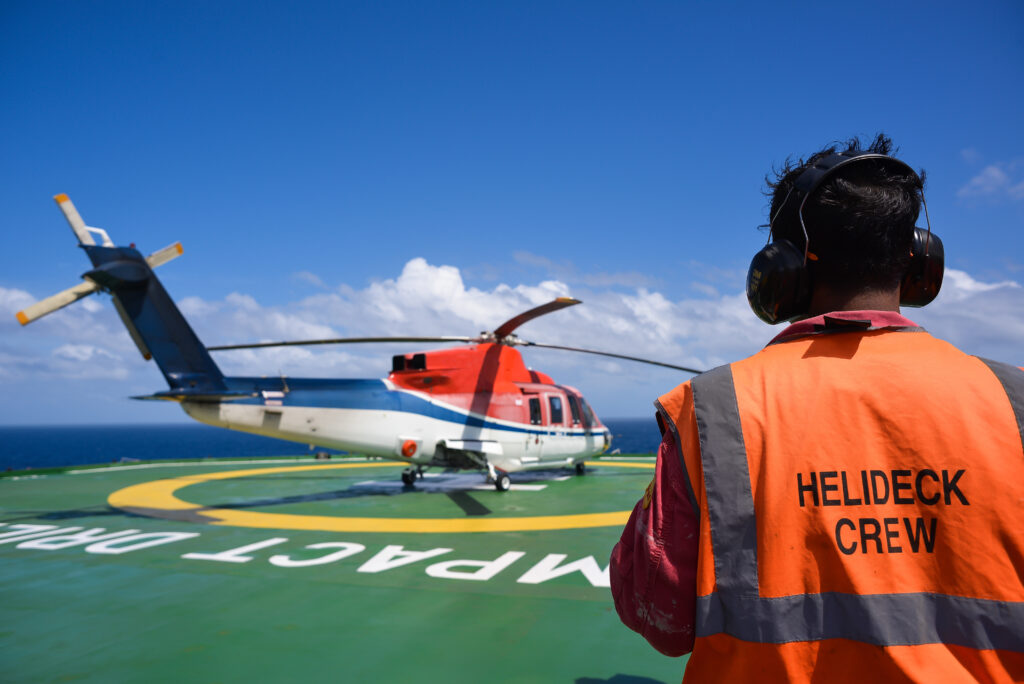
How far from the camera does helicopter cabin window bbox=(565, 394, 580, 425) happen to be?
14886mm

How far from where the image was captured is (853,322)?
1.44m

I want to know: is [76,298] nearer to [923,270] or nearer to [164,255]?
[164,255]

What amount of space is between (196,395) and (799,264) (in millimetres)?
10875

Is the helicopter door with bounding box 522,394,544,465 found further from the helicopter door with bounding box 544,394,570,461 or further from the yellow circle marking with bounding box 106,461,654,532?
the yellow circle marking with bounding box 106,461,654,532

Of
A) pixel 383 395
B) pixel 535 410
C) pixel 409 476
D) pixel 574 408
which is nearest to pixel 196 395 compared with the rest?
pixel 383 395

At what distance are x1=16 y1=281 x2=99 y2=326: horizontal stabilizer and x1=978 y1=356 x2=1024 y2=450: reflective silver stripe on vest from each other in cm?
1072

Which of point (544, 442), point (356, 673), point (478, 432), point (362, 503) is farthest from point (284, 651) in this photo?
point (544, 442)

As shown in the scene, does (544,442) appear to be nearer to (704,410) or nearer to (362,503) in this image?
(362,503)

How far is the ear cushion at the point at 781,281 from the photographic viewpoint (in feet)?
5.37

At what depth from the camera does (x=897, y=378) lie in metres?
1.35

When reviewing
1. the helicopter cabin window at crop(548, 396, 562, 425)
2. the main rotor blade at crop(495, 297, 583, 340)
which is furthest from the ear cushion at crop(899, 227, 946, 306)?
the helicopter cabin window at crop(548, 396, 562, 425)

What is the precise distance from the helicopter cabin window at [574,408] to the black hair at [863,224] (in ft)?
43.7

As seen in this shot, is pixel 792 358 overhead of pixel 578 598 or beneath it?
overhead

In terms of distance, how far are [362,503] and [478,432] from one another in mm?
2930
